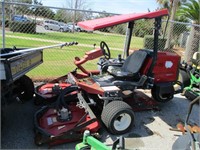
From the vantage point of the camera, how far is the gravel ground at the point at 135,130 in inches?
135

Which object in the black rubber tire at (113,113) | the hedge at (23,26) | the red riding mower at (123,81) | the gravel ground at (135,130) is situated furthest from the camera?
the hedge at (23,26)

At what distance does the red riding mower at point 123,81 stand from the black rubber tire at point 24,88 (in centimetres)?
53

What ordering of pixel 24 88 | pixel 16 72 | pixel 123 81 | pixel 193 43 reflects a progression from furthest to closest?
1. pixel 193 43
2. pixel 24 88
3. pixel 123 81
4. pixel 16 72

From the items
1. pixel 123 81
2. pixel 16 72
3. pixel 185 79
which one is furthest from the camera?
pixel 185 79

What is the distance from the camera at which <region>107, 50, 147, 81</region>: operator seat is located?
176 inches

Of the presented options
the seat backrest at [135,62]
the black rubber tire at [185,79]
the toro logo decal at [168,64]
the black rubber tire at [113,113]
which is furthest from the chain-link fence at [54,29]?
the black rubber tire at [113,113]

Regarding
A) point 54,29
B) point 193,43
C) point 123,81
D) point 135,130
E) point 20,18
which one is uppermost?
point 20,18

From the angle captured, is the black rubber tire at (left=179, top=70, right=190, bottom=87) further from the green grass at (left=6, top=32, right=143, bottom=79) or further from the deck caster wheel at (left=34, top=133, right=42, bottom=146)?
the deck caster wheel at (left=34, top=133, right=42, bottom=146)

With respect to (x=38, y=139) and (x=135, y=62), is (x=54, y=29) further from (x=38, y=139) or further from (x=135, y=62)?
(x=38, y=139)

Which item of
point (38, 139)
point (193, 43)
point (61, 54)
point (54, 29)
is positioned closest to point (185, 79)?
point (38, 139)

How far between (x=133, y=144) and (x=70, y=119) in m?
1.02

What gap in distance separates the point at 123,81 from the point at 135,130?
0.90 meters

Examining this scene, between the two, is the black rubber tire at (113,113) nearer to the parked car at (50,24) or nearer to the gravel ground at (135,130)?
the gravel ground at (135,130)

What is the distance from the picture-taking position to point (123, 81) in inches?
171
